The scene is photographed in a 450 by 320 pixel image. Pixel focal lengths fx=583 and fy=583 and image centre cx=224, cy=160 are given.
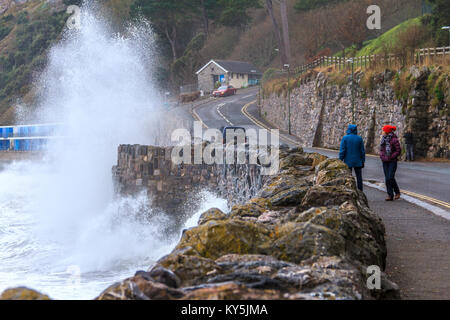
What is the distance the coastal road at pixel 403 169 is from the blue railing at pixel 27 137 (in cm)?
1368

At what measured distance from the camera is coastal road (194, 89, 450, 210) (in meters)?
13.8

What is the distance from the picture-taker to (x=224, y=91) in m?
75.3

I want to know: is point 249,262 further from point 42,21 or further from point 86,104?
point 42,21

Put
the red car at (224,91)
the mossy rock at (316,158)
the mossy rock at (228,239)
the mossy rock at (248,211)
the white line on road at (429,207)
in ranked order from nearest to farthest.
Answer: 1. the mossy rock at (228,239)
2. the mossy rock at (248,211)
3. the white line on road at (429,207)
4. the mossy rock at (316,158)
5. the red car at (224,91)

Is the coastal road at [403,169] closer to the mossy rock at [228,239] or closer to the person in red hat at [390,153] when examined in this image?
the person in red hat at [390,153]

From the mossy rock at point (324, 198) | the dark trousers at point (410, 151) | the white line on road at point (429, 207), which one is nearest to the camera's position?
the mossy rock at point (324, 198)

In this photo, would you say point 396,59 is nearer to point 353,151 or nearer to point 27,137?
point 353,151

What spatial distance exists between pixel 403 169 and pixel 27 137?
40479 mm

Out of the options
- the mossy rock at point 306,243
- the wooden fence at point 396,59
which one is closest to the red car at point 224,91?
the wooden fence at point 396,59

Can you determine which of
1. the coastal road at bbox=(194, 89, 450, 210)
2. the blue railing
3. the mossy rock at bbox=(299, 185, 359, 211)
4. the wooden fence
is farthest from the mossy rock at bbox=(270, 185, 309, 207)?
the blue railing

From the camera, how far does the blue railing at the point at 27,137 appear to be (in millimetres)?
47688

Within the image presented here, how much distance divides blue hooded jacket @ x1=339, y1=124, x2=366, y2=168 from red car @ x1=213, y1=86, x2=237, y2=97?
209 feet

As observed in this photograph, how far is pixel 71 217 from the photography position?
92.4 feet

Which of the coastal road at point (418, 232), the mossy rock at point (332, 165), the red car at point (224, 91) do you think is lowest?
the coastal road at point (418, 232)
